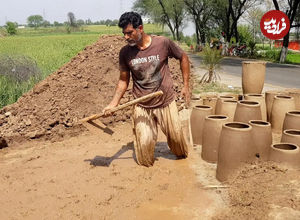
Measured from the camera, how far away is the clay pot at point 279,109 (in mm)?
4840

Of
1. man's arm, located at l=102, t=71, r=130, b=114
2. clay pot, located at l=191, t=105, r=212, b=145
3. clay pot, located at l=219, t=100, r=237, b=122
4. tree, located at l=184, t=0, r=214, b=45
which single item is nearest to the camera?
man's arm, located at l=102, t=71, r=130, b=114

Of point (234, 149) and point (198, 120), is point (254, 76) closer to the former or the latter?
point (198, 120)

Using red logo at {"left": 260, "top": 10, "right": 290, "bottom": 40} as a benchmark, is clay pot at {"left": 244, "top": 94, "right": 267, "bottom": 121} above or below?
below

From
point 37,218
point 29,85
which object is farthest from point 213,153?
point 29,85

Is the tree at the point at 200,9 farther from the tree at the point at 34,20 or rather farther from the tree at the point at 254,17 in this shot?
the tree at the point at 34,20

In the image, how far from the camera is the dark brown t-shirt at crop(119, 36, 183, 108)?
3.55 m

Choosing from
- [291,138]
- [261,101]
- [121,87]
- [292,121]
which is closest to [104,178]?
[121,87]

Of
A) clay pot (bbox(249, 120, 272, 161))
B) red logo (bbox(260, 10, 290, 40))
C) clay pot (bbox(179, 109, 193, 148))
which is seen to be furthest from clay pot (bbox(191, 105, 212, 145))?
A: red logo (bbox(260, 10, 290, 40))

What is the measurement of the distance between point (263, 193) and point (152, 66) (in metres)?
1.69

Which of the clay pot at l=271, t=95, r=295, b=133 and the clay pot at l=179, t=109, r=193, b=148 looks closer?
the clay pot at l=179, t=109, r=193, b=148

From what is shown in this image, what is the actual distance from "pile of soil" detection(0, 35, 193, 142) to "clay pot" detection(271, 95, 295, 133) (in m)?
2.63

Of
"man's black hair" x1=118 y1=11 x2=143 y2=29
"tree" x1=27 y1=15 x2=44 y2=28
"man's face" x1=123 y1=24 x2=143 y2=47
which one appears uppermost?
"tree" x1=27 y1=15 x2=44 y2=28

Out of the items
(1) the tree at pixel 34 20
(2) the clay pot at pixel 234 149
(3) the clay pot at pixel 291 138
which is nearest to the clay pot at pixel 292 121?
(3) the clay pot at pixel 291 138

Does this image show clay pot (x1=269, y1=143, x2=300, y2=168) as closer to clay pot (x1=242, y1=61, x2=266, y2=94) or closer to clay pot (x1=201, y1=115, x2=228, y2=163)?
clay pot (x1=201, y1=115, x2=228, y2=163)
